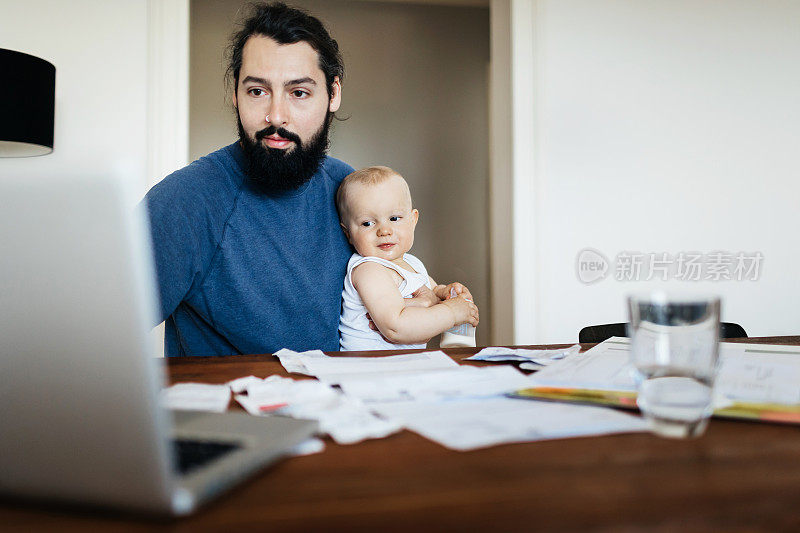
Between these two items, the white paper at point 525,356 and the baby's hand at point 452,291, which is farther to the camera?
the baby's hand at point 452,291

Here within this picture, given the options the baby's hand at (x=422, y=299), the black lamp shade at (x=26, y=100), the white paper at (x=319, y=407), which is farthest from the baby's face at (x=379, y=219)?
the black lamp shade at (x=26, y=100)

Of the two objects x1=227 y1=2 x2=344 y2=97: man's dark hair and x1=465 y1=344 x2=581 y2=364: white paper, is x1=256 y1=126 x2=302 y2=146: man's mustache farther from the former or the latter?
x1=465 y1=344 x2=581 y2=364: white paper

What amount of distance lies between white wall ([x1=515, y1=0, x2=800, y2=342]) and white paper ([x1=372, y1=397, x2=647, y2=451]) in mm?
2579

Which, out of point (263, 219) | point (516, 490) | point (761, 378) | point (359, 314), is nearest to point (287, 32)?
Answer: point (263, 219)

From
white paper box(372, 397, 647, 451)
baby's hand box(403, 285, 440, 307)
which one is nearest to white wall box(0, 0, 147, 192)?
baby's hand box(403, 285, 440, 307)

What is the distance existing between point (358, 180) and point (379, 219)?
0.40ft

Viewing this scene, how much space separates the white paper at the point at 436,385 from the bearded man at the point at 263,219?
708mm

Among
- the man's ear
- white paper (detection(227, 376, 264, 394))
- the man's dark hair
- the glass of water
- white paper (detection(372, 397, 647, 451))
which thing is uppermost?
the man's dark hair

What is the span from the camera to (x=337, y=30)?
4.95 m

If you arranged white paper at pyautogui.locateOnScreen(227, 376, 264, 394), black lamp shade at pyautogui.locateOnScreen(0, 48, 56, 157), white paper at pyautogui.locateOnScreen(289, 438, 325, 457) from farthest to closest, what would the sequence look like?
black lamp shade at pyautogui.locateOnScreen(0, 48, 56, 157) → white paper at pyautogui.locateOnScreen(227, 376, 264, 394) → white paper at pyautogui.locateOnScreen(289, 438, 325, 457)

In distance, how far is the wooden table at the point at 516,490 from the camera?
0.40 meters

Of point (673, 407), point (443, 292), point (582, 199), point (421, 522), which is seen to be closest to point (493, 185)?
point (582, 199)

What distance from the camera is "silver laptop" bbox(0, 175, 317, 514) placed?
36 cm

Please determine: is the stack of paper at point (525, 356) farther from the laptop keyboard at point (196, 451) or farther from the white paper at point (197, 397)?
the laptop keyboard at point (196, 451)
